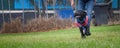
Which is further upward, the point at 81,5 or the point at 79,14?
the point at 81,5

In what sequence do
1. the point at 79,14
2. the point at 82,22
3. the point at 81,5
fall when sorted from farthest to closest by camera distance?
the point at 81,5, the point at 82,22, the point at 79,14

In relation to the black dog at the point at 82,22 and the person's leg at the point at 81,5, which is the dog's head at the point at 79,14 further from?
the person's leg at the point at 81,5

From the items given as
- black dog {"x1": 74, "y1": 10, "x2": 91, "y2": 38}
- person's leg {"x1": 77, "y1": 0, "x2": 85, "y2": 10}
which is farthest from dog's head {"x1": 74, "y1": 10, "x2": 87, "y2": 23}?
person's leg {"x1": 77, "y1": 0, "x2": 85, "y2": 10}

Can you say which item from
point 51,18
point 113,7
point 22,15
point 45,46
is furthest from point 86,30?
point 113,7

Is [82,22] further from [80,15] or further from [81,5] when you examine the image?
[81,5]

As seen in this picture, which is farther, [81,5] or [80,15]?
[81,5]

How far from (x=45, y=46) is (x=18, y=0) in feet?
49.6

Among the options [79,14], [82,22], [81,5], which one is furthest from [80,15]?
[81,5]

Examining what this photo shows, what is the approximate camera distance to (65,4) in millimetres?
23672

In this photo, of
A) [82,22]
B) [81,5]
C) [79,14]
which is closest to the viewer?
[79,14]

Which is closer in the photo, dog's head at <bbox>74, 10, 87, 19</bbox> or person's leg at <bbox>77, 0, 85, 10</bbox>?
dog's head at <bbox>74, 10, 87, 19</bbox>

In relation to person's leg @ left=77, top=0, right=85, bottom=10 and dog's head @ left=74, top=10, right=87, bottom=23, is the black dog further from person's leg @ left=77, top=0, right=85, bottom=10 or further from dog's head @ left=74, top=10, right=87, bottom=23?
person's leg @ left=77, top=0, right=85, bottom=10

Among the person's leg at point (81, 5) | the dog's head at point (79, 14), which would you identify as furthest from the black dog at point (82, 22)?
the person's leg at point (81, 5)

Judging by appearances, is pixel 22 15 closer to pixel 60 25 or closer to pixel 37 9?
pixel 37 9
